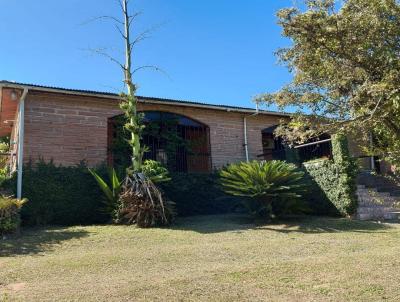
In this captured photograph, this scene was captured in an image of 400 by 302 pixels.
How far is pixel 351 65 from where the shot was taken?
6914 millimetres

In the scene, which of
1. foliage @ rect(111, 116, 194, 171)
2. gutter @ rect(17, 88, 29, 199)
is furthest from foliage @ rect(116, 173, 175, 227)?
foliage @ rect(111, 116, 194, 171)

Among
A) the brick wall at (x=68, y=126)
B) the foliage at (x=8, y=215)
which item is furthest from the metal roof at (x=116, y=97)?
the foliage at (x=8, y=215)

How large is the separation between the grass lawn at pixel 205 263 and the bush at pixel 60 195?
1.41m

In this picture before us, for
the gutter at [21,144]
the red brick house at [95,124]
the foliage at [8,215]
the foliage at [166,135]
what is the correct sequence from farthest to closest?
the foliage at [166,135] < the red brick house at [95,124] < the gutter at [21,144] < the foliage at [8,215]

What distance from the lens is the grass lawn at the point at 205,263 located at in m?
5.19

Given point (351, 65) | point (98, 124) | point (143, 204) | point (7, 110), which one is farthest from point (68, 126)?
point (351, 65)

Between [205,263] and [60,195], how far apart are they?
21.2ft

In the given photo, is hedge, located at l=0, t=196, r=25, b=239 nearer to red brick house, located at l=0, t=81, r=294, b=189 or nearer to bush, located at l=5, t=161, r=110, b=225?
bush, located at l=5, t=161, r=110, b=225

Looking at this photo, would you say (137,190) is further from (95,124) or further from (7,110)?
(7,110)

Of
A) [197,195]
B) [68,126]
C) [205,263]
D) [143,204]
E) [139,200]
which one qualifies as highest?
[68,126]

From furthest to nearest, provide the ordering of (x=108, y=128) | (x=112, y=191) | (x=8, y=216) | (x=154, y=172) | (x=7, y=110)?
1. (x=7, y=110)
2. (x=108, y=128)
3. (x=112, y=191)
4. (x=154, y=172)
5. (x=8, y=216)

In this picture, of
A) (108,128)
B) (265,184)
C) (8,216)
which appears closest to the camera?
(8,216)

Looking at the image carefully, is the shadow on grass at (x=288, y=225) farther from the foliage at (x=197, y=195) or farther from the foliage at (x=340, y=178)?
the foliage at (x=197, y=195)

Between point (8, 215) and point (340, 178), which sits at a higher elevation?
point (340, 178)
